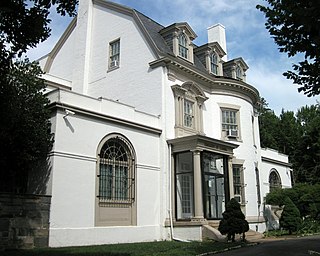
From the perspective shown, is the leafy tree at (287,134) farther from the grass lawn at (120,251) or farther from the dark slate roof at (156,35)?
the grass lawn at (120,251)

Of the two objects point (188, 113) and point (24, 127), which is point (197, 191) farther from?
point (24, 127)

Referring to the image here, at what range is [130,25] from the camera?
21328mm

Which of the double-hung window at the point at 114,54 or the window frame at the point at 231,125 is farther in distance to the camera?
the window frame at the point at 231,125

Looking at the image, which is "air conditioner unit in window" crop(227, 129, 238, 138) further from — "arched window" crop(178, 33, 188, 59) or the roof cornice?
"arched window" crop(178, 33, 188, 59)

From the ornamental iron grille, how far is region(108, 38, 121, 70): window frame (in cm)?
639

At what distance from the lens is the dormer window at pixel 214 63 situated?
932 inches

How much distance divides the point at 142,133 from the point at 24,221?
6932 millimetres

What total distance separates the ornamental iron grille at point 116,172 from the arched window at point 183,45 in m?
7.04

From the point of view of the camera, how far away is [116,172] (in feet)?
54.1

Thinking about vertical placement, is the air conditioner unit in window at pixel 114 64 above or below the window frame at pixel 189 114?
above

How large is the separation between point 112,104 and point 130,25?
6472 millimetres

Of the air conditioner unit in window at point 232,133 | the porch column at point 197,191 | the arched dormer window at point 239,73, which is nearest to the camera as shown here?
the porch column at point 197,191

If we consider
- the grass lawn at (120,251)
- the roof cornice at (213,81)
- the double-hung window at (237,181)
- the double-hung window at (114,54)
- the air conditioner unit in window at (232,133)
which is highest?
the double-hung window at (114,54)

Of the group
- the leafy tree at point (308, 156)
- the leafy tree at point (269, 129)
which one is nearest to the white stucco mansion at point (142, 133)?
the leafy tree at point (308, 156)
